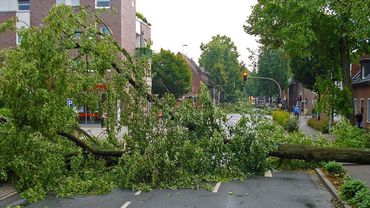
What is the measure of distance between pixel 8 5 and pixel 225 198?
35881 mm

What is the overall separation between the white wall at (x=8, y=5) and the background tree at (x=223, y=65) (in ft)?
203

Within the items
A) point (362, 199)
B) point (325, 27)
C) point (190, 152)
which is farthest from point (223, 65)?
point (362, 199)

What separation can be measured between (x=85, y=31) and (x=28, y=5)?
104 feet

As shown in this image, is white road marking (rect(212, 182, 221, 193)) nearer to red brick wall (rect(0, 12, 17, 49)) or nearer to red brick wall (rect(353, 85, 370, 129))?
red brick wall (rect(353, 85, 370, 129))

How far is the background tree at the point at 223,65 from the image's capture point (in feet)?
329

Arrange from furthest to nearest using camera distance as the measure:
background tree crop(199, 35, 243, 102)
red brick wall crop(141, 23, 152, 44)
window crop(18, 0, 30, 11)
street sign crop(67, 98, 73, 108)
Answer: background tree crop(199, 35, 243, 102), red brick wall crop(141, 23, 152, 44), window crop(18, 0, 30, 11), street sign crop(67, 98, 73, 108)

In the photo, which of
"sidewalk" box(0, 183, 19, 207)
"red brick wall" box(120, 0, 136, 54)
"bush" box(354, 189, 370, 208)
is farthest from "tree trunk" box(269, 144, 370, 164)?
"red brick wall" box(120, 0, 136, 54)

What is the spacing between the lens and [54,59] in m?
10.5

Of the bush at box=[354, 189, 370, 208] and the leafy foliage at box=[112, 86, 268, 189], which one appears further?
the leafy foliage at box=[112, 86, 268, 189]

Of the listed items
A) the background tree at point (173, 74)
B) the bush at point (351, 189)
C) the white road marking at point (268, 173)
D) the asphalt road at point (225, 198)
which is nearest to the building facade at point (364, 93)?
the white road marking at point (268, 173)

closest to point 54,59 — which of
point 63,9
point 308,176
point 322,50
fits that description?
point 63,9

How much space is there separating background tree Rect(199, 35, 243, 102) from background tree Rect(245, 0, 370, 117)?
75855 millimetres

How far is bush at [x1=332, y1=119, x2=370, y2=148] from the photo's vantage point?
1759cm

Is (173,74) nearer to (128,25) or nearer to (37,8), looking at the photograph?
(128,25)
